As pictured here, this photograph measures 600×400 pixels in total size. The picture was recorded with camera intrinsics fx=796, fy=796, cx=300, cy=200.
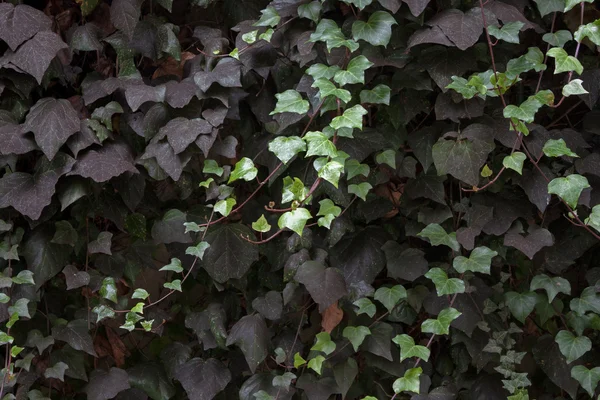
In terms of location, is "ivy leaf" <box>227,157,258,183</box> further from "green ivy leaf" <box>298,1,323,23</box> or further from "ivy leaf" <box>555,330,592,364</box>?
"ivy leaf" <box>555,330,592,364</box>

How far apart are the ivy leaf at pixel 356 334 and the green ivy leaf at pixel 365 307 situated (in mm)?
40

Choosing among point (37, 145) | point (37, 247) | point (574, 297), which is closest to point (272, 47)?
point (37, 145)

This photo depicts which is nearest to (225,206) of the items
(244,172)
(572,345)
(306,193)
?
(244,172)

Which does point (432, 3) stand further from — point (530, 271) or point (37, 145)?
point (37, 145)

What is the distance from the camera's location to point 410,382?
1999mm

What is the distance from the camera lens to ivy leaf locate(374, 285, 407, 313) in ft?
6.75

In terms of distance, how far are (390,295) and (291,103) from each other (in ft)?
1.83

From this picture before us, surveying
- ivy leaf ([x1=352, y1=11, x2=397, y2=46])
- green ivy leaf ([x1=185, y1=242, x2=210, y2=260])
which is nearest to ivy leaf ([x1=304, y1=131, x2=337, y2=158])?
ivy leaf ([x1=352, y1=11, x2=397, y2=46])

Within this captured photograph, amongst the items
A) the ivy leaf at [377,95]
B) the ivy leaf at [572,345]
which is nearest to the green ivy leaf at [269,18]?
the ivy leaf at [377,95]

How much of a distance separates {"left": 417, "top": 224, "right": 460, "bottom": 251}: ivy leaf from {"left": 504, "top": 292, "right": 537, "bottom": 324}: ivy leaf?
22 centimetres

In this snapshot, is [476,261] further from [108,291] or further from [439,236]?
[108,291]

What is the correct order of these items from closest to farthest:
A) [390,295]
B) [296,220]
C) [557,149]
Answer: [296,220]
[557,149]
[390,295]

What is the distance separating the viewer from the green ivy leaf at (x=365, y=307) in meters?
2.05

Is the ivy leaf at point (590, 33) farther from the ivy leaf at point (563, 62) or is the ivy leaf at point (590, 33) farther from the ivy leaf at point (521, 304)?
the ivy leaf at point (521, 304)
